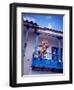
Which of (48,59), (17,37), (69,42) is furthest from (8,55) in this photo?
(69,42)

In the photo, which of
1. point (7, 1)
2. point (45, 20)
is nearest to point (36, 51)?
point (45, 20)

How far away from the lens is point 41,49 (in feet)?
4.59

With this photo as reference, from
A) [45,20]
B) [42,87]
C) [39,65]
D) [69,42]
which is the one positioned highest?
[45,20]

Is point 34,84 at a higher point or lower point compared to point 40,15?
lower

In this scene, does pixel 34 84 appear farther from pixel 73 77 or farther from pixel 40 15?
pixel 40 15

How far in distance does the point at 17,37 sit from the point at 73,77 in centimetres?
38

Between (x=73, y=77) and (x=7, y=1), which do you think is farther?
(x=73, y=77)

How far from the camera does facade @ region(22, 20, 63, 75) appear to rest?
1.37 metres

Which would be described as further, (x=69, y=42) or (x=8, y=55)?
(x=69, y=42)

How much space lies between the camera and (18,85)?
134 cm

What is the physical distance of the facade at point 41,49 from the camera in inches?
53.9

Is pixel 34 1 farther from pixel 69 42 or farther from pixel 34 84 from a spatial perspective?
pixel 34 84

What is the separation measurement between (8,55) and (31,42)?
0.43ft

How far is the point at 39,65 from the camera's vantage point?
1.40 m
